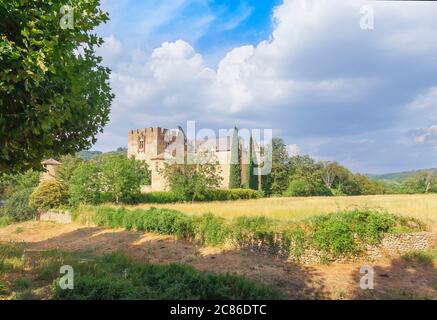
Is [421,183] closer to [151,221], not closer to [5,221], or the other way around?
[151,221]

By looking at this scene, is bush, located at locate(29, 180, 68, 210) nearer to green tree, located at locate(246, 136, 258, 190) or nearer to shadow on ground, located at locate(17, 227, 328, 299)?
shadow on ground, located at locate(17, 227, 328, 299)

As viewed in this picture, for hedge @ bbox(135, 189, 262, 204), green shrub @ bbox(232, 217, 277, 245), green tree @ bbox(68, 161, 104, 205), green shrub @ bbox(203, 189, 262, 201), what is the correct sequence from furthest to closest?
1. green shrub @ bbox(203, 189, 262, 201)
2. hedge @ bbox(135, 189, 262, 204)
3. green tree @ bbox(68, 161, 104, 205)
4. green shrub @ bbox(232, 217, 277, 245)

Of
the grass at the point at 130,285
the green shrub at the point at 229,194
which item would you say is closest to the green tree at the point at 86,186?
the green shrub at the point at 229,194

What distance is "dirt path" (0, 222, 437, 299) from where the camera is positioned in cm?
1054

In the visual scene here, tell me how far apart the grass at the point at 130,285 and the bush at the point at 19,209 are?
92.5 ft

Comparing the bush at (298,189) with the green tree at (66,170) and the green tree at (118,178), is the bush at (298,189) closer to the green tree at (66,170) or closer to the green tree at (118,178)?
the green tree at (118,178)

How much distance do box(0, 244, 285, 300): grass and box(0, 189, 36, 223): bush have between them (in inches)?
1110

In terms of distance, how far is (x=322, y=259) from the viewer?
1424 centimetres

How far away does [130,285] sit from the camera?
8.27 metres

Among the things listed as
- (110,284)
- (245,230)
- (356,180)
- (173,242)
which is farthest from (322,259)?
(356,180)

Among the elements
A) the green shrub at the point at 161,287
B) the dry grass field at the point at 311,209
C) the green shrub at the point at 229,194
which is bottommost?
the green shrub at the point at 161,287

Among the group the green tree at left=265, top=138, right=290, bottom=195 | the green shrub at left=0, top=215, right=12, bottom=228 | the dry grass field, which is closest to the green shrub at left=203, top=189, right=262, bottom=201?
the green tree at left=265, top=138, right=290, bottom=195

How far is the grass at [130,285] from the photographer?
7.53m
